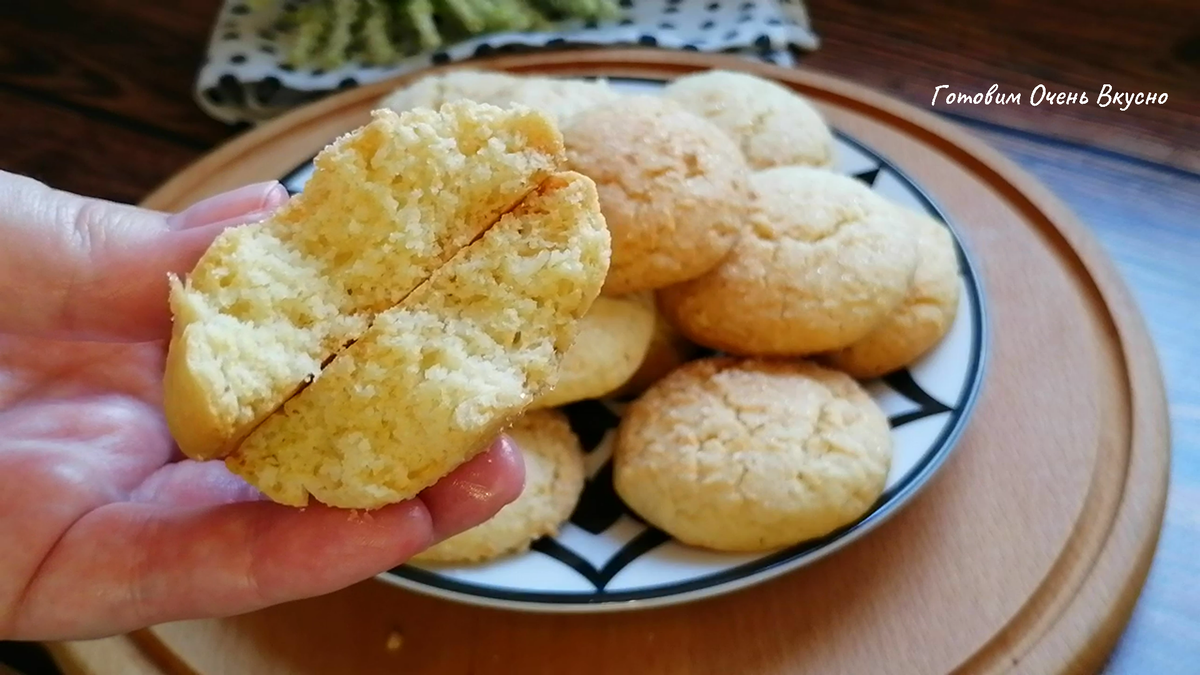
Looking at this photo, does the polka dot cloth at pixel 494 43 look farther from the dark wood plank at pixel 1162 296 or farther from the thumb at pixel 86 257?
the thumb at pixel 86 257

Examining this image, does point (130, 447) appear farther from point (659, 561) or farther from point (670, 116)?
point (670, 116)

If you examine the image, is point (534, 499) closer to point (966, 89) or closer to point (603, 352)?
point (603, 352)

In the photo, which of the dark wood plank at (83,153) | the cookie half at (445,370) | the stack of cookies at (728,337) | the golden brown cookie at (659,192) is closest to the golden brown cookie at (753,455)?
the stack of cookies at (728,337)

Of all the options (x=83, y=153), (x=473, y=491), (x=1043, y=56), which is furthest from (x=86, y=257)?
(x=1043, y=56)

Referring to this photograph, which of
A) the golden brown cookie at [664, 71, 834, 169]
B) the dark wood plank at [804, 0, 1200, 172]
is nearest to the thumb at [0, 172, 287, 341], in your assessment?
the golden brown cookie at [664, 71, 834, 169]

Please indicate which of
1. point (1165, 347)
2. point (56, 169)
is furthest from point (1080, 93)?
point (56, 169)

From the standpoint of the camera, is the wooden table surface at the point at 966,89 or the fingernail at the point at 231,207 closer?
the fingernail at the point at 231,207
